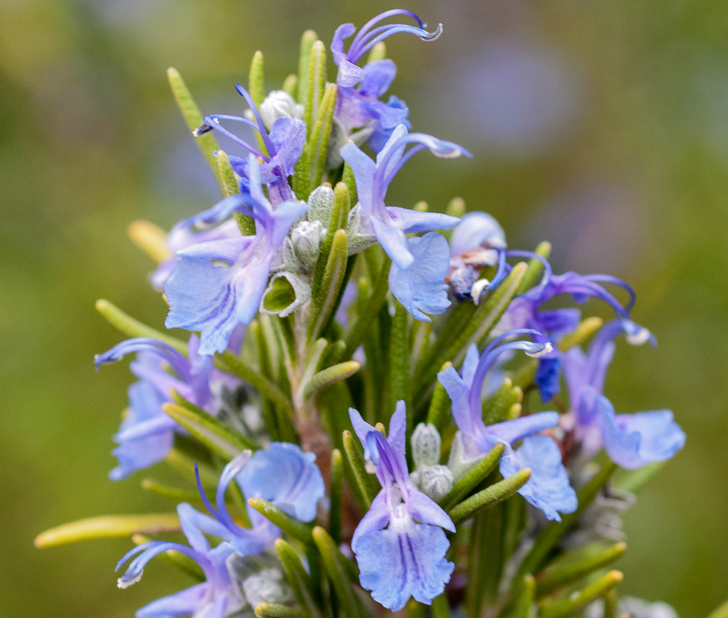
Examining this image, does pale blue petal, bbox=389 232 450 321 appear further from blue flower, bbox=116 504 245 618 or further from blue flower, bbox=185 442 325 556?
blue flower, bbox=116 504 245 618

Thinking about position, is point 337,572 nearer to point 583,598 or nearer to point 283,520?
point 283,520

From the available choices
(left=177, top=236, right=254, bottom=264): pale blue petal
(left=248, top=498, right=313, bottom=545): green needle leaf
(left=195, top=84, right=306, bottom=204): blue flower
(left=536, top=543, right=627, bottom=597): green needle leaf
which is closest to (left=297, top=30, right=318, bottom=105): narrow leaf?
(left=195, top=84, right=306, bottom=204): blue flower

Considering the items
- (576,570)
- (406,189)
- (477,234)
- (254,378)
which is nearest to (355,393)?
(254,378)

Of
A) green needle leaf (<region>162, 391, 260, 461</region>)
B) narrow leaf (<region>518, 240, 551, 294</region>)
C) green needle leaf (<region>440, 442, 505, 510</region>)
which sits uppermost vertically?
narrow leaf (<region>518, 240, 551, 294</region>)

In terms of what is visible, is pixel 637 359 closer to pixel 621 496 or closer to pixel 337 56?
pixel 621 496

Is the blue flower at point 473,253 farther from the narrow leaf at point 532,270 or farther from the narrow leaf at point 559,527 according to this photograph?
the narrow leaf at point 559,527

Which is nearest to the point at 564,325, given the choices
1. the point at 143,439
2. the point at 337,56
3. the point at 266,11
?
the point at 337,56
